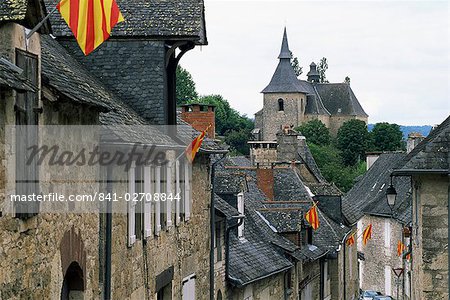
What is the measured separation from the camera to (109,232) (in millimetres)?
12023

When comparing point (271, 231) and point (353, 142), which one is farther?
point (353, 142)

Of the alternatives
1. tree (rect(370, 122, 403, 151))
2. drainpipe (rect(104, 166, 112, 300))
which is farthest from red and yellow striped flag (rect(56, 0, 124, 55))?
tree (rect(370, 122, 403, 151))

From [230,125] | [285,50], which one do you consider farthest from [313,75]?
[230,125]

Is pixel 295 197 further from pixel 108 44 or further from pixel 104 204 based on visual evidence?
pixel 104 204

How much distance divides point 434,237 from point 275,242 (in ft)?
32.1

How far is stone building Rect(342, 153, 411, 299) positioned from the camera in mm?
48000

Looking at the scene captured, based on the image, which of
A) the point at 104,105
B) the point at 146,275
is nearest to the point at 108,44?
the point at 146,275

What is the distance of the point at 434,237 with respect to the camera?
16.6 m

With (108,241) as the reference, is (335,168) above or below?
below

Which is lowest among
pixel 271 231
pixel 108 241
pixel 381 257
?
pixel 381 257

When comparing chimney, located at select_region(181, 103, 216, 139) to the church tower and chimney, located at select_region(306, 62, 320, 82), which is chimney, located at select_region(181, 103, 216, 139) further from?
chimney, located at select_region(306, 62, 320, 82)

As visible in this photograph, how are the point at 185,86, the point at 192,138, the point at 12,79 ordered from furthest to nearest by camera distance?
the point at 185,86 < the point at 192,138 < the point at 12,79

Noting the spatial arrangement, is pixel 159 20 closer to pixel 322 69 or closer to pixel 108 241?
pixel 108 241

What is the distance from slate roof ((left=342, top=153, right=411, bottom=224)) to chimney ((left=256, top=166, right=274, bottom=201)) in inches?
520
